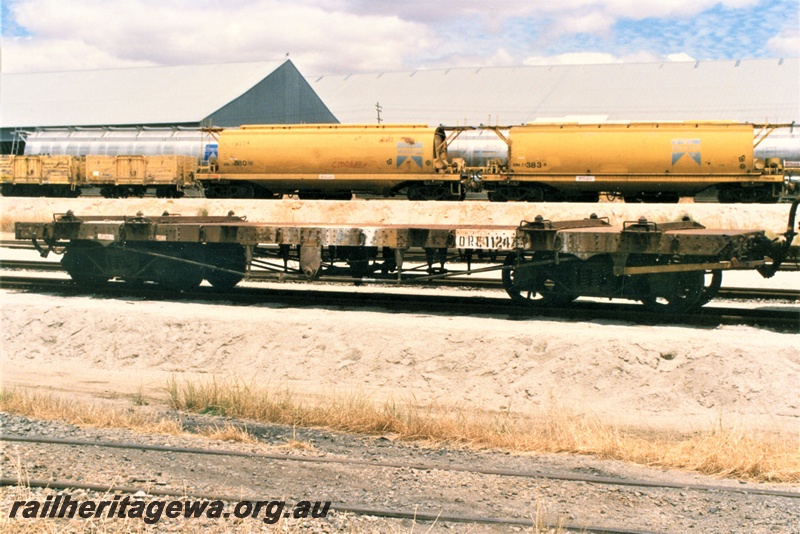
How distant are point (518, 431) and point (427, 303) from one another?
502 cm

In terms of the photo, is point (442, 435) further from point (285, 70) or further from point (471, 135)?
point (285, 70)

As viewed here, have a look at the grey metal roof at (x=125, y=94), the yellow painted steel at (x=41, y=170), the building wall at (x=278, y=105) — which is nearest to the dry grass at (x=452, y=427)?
the yellow painted steel at (x=41, y=170)

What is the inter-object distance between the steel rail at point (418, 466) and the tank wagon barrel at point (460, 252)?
18.1 feet

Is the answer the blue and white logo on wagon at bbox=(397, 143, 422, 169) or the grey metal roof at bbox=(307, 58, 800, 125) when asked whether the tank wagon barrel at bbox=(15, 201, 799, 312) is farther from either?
the grey metal roof at bbox=(307, 58, 800, 125)

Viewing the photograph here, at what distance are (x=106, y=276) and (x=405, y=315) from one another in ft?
21.5

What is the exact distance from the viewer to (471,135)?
1159 inches

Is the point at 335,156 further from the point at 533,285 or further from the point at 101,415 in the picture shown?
the point at 101,415

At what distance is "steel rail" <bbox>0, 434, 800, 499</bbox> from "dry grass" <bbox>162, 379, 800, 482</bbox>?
1.97 ft

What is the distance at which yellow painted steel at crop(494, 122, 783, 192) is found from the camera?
23922 millimetres

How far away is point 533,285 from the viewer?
41.9 feet

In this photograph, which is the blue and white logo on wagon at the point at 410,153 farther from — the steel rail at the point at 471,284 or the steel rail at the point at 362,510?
the steel rail at the point at 362,510

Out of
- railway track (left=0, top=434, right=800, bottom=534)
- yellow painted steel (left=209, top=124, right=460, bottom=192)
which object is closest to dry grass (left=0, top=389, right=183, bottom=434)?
railway track (left=0, top=434, right=800, bottom=534)

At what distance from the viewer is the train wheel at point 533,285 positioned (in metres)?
12.6

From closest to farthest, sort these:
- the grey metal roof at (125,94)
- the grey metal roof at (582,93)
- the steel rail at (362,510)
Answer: the steel rail at (362,510)
the grey metal roof at (582,93)
the grey metal roof at (125,94)
